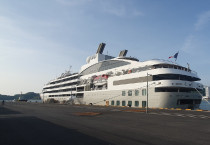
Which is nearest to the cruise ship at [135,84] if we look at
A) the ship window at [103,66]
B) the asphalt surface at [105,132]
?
the ship window at [103,66]

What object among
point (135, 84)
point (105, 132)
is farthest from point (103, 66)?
point (105, 132)

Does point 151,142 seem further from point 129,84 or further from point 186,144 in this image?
point 129,84

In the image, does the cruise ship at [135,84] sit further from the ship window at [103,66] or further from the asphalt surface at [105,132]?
the asphalt surface at [105,132]

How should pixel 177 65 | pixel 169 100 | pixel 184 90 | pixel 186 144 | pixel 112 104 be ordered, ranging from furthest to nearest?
pixel 112 104 → pixel 177 65 → pixel 184 90 → pixel 169 100 → pixel 186 144

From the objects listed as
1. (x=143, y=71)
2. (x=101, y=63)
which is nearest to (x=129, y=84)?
(x=143, y=71)

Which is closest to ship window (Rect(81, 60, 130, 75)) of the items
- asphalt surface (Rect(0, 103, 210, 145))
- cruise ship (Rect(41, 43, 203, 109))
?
cruise ship (Rect(41, 43, 203, 109))

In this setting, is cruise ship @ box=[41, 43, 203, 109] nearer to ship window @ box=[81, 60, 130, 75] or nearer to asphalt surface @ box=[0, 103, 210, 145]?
ship window @ box=[81, 60, 130, 75]

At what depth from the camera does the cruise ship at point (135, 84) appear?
3712 cm

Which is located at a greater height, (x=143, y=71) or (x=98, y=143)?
(x=143, y=71)

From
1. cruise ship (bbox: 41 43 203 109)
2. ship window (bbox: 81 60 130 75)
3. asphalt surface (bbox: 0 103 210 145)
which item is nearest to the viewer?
asphalt surface (bbox: 0 103 210 145)

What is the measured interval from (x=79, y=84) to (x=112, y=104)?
24871 mm

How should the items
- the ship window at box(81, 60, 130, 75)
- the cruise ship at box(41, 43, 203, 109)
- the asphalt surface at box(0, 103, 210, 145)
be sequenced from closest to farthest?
the asphalt surface at box(0, 103, 210, 145)
the cruise ship at box(41, 43, 203, 109)
the ship window at box(81, 60, 130, 75)

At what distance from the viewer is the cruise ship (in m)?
37.1

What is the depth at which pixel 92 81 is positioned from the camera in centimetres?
6312
